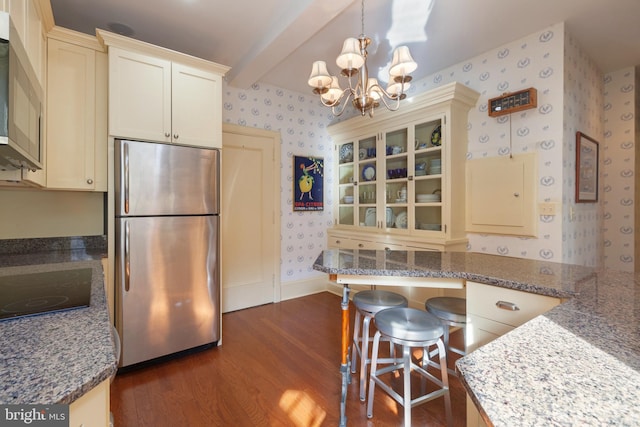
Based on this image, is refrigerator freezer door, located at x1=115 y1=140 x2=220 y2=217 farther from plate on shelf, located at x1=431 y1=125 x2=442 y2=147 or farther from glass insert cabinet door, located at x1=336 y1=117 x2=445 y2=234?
plate on shelf, located at x1=431 y1=125 x2=442 y2=147

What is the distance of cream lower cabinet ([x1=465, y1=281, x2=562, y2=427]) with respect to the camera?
1.25 m

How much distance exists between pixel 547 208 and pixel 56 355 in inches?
114

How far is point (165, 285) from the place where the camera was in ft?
6.99

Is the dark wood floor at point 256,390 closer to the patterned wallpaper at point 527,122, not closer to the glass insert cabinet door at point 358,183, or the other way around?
the patterned wallpaper at point 527,122

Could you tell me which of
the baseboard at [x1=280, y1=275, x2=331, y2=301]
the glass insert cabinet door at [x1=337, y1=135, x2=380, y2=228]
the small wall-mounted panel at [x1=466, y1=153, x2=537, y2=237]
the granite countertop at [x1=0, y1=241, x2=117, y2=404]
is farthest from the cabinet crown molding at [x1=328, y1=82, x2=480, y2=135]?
the granite countertop at [x1=0, y1=241, x2=117, y2=404]

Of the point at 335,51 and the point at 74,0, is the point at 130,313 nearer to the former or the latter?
the point at 74,0

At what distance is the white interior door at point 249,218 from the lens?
10.6 ft

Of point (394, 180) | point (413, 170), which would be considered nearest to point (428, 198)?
point (413, 170)

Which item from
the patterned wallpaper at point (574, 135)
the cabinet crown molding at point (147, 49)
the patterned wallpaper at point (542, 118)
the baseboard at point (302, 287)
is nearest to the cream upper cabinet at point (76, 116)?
the cabinet crown molding at point (147, 49)

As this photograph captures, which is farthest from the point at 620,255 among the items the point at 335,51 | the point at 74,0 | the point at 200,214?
the point at 74,0

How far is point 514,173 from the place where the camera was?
2.48 metres

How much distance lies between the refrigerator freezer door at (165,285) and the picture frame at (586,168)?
3007 mm

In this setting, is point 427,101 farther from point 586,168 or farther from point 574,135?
point 586,168

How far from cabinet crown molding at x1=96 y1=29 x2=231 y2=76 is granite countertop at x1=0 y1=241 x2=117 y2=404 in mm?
1783
